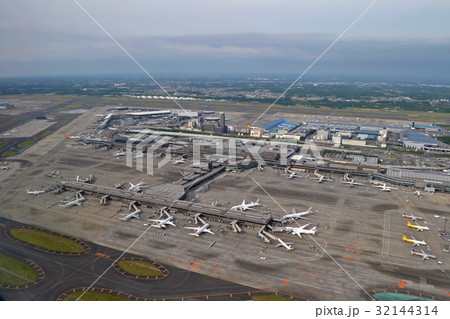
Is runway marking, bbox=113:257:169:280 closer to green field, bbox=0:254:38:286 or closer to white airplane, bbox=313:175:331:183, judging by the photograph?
green field, bbox=0:254:38:286

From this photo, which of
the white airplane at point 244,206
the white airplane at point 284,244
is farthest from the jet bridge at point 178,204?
the white airplane at point 284,244

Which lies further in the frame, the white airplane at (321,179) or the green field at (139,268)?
the white airplane at (321,179)

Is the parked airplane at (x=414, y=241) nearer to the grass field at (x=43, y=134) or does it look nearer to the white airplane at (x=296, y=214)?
the white airplane at (x=296, y=214)

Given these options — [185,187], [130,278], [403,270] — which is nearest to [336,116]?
[185,187]

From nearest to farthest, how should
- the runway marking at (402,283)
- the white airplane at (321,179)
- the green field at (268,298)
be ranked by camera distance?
the green field at (268,298) < the runway marking at (402,283) < the white airplane at (321,179)

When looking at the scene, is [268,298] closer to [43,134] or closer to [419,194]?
[419,194]

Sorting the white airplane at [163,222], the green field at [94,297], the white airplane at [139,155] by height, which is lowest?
the green field at [94,297]
